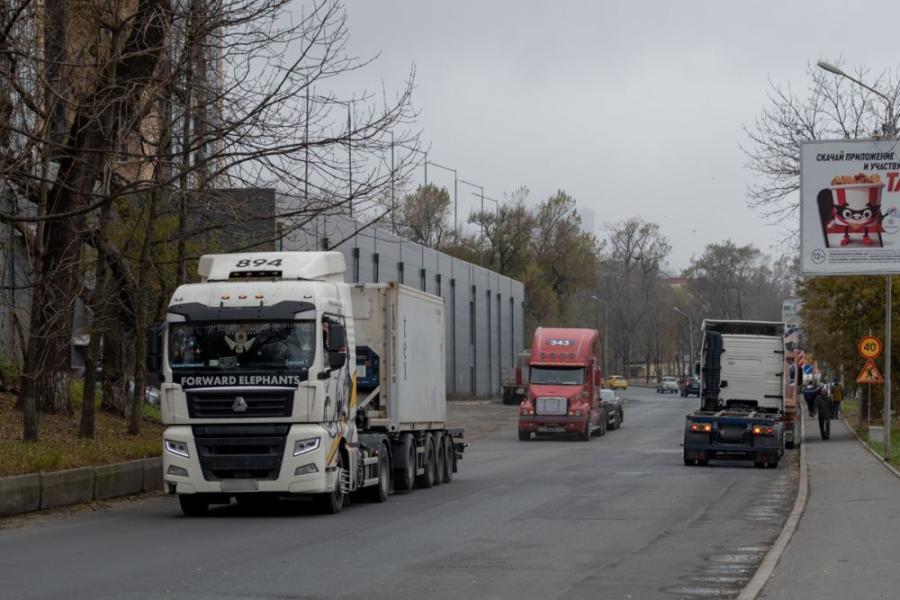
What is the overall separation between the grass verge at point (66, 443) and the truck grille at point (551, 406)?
702 inches

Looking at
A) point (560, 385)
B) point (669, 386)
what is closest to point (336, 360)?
point (560, 385)

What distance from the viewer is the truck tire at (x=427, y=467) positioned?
24.7m

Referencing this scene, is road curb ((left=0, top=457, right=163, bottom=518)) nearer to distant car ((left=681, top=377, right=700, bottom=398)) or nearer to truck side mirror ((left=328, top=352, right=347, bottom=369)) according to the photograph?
truck side mirror ((left=328, top=352, right=347, bottom=369))

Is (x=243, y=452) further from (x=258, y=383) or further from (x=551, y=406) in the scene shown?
(x=551, y=406)

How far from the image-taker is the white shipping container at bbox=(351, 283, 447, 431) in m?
22.5

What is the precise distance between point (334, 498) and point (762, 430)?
1482 cm

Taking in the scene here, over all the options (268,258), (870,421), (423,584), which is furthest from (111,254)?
(870,421)

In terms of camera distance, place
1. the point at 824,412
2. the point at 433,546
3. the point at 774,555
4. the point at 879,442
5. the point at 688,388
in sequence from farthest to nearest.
→ 1. the point at 688,388
2. the point at 824,412
3. the point at 879,442
4. the point at 433,546
5. the point at 774,555

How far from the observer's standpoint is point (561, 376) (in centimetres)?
4584

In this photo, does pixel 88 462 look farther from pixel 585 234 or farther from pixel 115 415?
pixel 585 234

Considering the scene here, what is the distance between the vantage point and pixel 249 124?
20.3 meters

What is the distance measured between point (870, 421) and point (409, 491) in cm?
2794

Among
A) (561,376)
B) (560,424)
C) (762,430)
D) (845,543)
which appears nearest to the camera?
(845,543)

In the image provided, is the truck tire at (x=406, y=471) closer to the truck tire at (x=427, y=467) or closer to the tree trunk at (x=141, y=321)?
the truck tire at (x=427, y=467)
